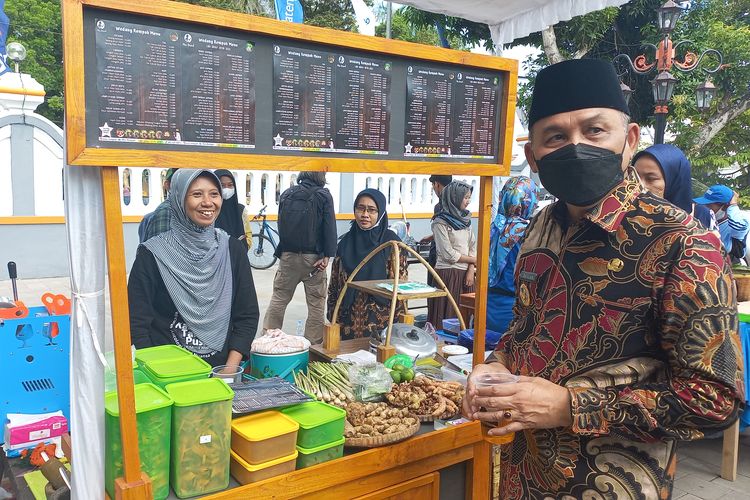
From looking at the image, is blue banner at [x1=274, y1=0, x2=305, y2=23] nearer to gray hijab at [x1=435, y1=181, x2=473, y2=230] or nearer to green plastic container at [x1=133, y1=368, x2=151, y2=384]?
gray hijab at [x1=435, y1=181, x2=473, y2=230]

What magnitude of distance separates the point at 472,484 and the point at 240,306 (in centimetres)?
139

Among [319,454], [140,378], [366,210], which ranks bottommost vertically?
[319,454]

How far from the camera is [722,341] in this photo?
3.80ft

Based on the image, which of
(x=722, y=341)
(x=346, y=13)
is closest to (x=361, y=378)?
(x=722, y=341)

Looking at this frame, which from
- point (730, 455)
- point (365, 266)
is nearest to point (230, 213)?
point (365, 266)

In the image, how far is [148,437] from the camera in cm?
162

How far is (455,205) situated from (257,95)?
3.88 m

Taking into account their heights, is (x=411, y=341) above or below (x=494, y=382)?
below

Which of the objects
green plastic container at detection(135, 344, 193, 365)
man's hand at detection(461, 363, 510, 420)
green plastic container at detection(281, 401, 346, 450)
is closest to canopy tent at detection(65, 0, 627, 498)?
green plastic container at detection(135, 344, 193, 365)

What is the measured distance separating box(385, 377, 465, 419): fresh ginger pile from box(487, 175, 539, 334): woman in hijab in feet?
4.75

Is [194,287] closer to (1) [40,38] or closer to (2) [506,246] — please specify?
(2) [506,246]

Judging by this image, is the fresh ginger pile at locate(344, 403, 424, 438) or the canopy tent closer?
the canopy tent

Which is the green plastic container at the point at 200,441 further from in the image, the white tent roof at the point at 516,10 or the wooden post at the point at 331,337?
the white tent roof at the point at 516,10

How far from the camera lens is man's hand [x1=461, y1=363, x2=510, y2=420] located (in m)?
1.50
